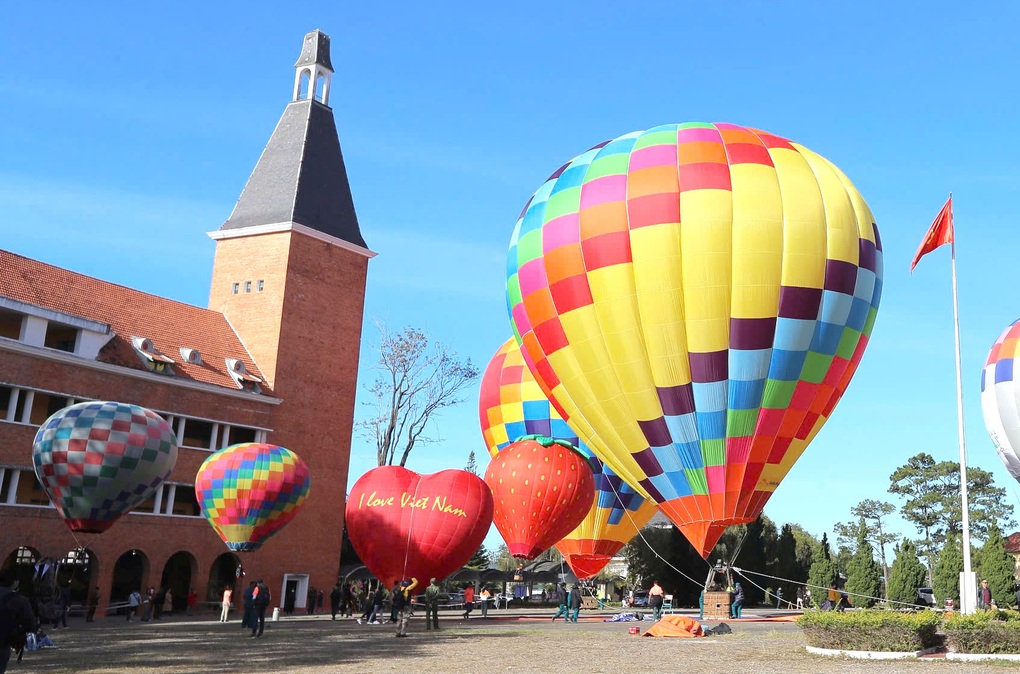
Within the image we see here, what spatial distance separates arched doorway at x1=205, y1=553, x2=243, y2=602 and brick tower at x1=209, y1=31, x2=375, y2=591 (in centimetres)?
137

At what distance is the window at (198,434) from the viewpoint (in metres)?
37.1

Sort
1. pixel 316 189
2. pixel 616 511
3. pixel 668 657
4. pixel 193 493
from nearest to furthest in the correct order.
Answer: pixel 668 657 < pixel 616 511 < pixel 193 493 < pixel 316 189

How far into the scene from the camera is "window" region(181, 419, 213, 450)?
122 feet

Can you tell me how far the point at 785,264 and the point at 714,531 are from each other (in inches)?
213

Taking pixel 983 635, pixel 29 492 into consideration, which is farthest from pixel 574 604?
pixel 29 492

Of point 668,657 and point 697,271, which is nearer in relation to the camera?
point 668,657

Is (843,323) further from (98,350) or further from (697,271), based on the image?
(98,350)

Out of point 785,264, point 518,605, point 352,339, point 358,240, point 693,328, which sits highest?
point 358,240

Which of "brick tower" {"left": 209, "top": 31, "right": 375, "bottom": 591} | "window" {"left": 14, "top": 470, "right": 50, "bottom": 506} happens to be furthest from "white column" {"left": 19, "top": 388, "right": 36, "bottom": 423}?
"brick tower" {"left": 209, "top": 31, "right": 375, "bottom": 591}

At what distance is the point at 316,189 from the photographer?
43250 mm

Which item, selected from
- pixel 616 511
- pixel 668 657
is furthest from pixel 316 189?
pixel 668 657

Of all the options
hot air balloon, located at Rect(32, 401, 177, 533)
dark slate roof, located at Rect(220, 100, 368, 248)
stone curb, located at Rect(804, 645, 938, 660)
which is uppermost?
dark slate roof, located at Rect(220, 100, 368, 248)

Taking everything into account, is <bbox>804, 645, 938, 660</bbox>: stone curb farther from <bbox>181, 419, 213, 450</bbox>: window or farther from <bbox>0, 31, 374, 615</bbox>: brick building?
<bbox>181, 419, 213, 450</bbox>: window

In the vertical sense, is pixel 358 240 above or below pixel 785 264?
above
